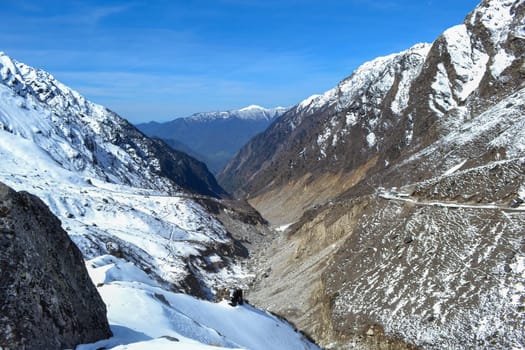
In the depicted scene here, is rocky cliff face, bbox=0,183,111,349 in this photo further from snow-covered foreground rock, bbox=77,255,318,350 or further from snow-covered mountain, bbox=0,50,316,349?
snow-covered mountain, bbox=0,50,316,349

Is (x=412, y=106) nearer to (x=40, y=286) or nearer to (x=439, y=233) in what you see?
(x=439, y=233)

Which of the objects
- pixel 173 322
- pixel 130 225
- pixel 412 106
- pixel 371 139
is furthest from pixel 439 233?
pixel 371 139

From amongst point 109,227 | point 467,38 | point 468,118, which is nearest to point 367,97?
point 467,38

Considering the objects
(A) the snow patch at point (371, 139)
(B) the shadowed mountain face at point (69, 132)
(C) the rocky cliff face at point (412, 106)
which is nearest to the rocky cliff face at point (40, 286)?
(C) the rocky cliff face at point (412, 106)

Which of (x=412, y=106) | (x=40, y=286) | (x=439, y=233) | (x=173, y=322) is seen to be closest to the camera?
(x=40, y=286)

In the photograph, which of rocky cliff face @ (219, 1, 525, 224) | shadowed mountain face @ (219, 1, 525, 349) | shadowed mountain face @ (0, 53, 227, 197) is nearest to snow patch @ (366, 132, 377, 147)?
rocky cliff face @ (219, 1, 525, 224)

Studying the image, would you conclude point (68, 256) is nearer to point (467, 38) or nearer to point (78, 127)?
point (467, 38)
